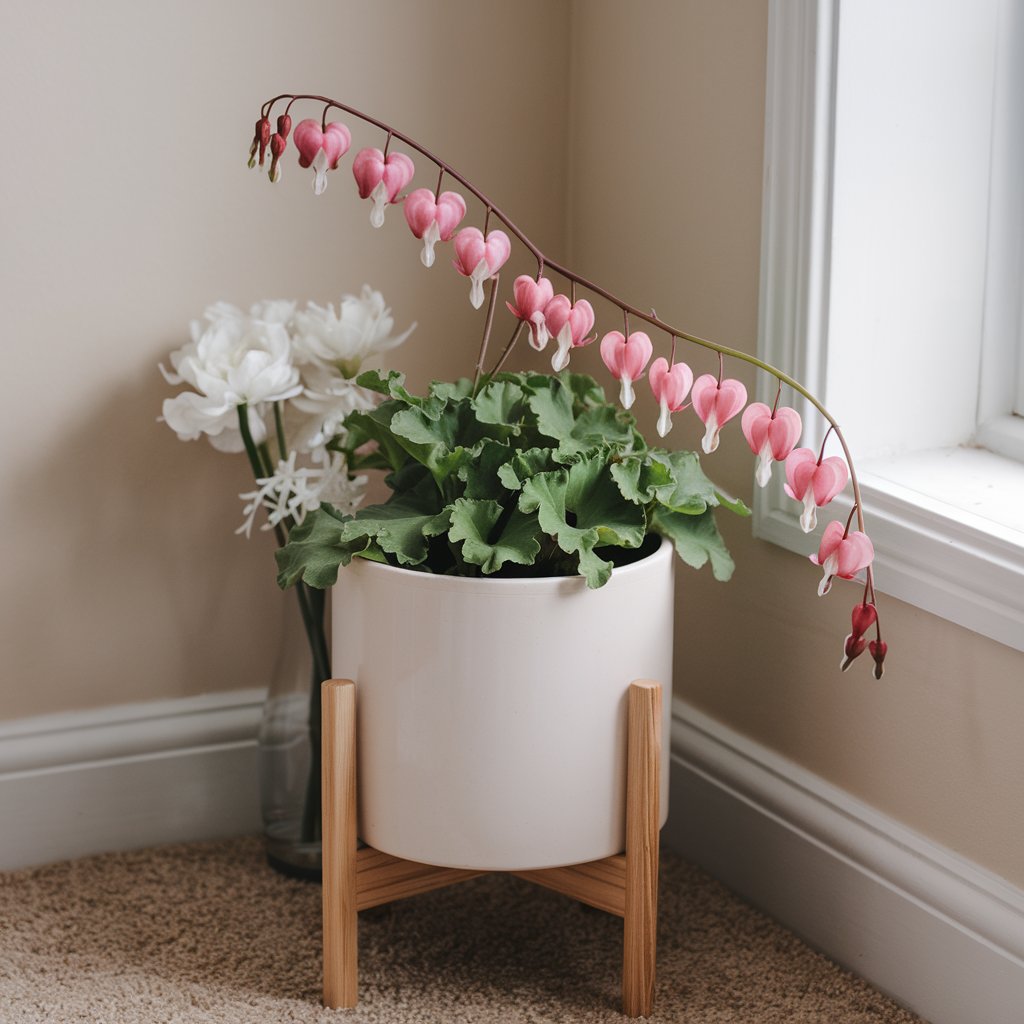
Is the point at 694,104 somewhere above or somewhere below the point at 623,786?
above

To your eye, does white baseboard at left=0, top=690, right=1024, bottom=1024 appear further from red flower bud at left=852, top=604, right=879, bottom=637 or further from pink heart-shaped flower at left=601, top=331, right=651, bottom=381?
pink heart-shaped flower at left=601, top=331, right=651, bottom=381

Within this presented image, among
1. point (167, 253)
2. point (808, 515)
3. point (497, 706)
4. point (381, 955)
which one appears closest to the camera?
point (808, 515)

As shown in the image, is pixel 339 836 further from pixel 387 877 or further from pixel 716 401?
pixel 716 401

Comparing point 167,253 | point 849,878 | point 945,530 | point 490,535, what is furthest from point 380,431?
point 849,878

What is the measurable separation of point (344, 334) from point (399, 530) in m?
0.33

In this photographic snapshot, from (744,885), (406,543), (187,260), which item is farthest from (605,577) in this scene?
(187,260)

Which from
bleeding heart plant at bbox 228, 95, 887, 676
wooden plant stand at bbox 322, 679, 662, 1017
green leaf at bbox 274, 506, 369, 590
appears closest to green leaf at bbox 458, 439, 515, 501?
bleeding heart plant at bbox 228, 95, 887, 676

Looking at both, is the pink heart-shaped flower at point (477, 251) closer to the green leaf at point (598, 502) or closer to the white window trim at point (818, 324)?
the green leaf at point (598, 502)

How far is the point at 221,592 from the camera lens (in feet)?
5.11

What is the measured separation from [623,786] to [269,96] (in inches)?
32.6

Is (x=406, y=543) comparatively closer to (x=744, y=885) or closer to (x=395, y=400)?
(x=395, y=400)

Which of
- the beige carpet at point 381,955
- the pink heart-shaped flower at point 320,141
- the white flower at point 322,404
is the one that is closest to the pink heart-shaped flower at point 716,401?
the pink heart-shaped flower at point 320,141

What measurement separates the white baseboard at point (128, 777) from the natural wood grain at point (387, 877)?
394 mm

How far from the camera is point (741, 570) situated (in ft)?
4.68
